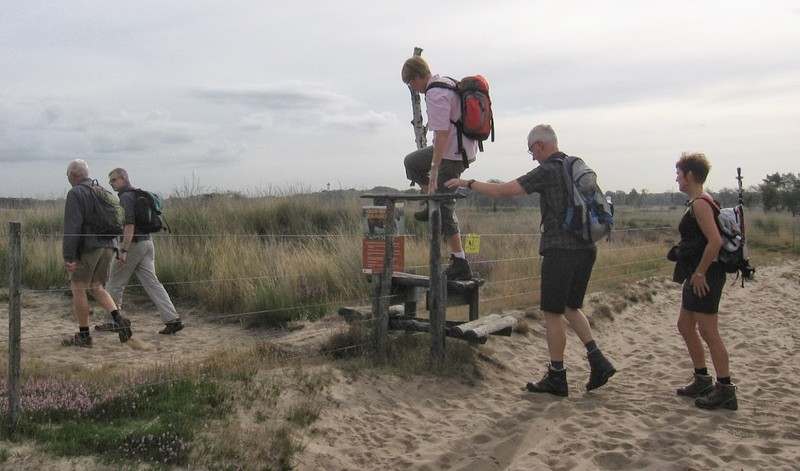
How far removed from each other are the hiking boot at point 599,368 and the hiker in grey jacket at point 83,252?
14.9 ft

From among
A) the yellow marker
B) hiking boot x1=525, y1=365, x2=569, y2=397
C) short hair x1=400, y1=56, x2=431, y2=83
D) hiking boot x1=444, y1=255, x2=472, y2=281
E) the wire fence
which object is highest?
short hair x1=400, y1=56, x2=431, y2=83

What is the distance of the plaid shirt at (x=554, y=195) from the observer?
570 cm

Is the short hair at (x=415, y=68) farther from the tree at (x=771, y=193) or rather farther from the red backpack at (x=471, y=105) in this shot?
the tree at (x=771, y=193)

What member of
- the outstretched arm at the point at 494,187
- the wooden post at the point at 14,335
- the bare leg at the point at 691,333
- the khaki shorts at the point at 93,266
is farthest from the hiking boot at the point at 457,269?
the wooden post at the point at 14,335

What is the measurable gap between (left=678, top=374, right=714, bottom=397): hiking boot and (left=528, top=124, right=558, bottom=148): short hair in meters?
2.35

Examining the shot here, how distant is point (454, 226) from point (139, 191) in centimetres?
384

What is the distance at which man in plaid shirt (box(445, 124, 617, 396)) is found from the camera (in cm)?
570

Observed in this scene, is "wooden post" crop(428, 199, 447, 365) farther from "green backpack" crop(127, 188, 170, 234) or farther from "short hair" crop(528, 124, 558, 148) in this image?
"green backpack" crop(127, 188, 170, 234)

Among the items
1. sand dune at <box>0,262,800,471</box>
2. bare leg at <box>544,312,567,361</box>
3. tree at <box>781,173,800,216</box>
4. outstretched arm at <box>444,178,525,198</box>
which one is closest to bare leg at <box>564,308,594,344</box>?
bare leg at <box>544,312,567,361</box>

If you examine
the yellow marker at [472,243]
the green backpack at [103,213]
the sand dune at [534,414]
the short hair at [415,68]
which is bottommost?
the sand dune at [534,414]

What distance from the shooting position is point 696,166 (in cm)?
568

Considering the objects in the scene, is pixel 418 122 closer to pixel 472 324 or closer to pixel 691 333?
pixel 472 324

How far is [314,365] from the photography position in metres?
6.27

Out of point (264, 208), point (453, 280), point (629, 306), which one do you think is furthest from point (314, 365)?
point (264, 208)
